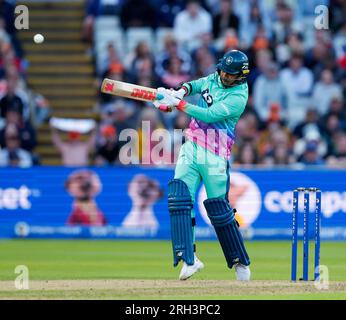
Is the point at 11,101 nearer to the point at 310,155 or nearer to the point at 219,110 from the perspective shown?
Answer: the point at 310,155

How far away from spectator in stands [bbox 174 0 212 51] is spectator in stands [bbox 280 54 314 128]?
72.3 inches

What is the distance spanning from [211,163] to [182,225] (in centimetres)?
71

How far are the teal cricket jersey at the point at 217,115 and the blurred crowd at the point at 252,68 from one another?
23.0 ft

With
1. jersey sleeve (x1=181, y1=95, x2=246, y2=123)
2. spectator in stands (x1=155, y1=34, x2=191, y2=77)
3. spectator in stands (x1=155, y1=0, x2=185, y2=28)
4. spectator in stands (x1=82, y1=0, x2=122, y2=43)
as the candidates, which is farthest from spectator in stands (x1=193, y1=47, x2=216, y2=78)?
jersey sleeve (x1=181, y1=95, x2=246, y2=123)

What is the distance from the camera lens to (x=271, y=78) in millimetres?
21938

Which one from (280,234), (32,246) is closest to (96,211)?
(32,246)

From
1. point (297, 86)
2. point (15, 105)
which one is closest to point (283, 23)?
point (297, 86)

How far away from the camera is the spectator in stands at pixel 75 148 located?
21.3 metres

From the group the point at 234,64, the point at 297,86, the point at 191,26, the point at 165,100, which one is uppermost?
the point at 191,26

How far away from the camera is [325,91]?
22.0 meters

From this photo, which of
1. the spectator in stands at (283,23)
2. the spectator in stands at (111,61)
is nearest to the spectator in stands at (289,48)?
the spectator in stands at (283,23)

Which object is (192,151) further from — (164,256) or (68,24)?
(68,24)

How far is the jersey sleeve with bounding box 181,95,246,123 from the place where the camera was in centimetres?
1212
